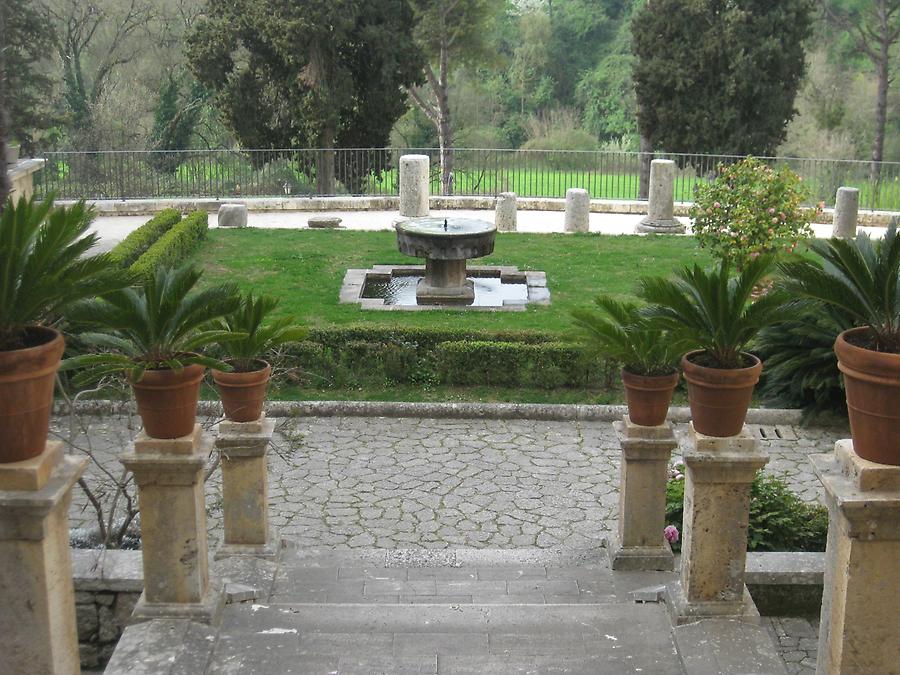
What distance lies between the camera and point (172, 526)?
17.9 feet

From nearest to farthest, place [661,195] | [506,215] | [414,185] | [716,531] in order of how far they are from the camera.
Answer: [716,531], [506,215], [661,195], [414,185]

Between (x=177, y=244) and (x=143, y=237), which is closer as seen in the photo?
(x=143, y=237)

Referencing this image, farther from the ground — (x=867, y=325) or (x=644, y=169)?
(x=867, y=325)

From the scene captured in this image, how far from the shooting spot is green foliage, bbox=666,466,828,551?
→ 714 cm

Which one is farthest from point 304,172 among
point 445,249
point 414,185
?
point 445,249

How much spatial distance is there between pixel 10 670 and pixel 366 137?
2064 centimetres

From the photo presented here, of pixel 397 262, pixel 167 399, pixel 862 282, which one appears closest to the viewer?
pixel 862 282

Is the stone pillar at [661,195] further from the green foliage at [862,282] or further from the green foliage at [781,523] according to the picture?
the green foliage at [862,282]

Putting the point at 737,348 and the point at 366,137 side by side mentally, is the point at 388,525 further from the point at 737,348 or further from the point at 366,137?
the point at 366,137

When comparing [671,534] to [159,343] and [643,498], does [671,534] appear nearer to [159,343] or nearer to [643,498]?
[643,498]

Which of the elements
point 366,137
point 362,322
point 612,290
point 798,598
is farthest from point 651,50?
point 798,598

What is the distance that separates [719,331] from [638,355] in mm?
952

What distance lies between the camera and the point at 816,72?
35719 mm

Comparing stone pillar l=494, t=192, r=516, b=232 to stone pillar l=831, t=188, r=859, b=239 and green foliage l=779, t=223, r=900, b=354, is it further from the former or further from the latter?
green foliage l=779, t=223, r=900, b=354
